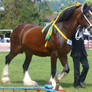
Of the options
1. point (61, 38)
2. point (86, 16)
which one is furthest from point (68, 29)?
point (86, 16)

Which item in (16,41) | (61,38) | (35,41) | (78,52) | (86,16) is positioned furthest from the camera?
(16,41)

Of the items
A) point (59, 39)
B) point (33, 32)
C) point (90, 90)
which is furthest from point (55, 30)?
point (90, 90)

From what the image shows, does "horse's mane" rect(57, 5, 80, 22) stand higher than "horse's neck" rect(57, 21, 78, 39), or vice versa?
"horse's mane" rect(57, 5, 80, 22)

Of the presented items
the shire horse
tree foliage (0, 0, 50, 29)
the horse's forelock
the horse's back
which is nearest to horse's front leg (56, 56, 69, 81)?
the shire horse

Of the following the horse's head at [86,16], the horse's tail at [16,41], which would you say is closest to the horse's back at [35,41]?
the horse's tail at [16,41]

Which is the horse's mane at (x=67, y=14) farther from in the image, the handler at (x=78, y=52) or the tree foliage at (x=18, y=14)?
the tree foliage at (x=18, y=14)

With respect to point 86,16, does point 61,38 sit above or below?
below

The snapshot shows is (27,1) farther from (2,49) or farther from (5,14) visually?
(2,49)

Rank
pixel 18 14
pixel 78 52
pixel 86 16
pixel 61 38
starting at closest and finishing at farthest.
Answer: pixel 86 16
pixel 61 38
pixel 78 52
pixel 18 14

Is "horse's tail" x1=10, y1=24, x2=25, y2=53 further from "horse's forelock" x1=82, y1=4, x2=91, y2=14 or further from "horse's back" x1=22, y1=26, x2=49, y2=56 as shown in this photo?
"horse's forelock" x1=82, y1=4, x2=91, y2=14

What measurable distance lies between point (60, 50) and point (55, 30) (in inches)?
23.7

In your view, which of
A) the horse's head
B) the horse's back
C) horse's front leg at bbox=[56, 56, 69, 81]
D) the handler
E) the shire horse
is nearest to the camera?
the horse's head

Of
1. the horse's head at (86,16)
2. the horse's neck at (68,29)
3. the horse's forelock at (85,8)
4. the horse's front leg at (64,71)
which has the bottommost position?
the horse's front leg at (64,71)

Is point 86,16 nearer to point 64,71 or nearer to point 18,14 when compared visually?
point 64,71
